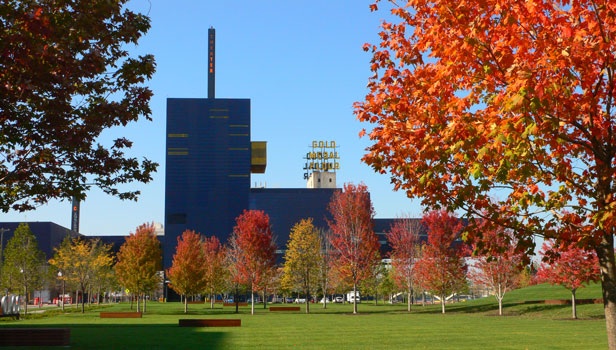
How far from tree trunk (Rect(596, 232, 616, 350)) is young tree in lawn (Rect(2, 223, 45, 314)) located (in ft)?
210

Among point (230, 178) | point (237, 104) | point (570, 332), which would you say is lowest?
point (570, 332)

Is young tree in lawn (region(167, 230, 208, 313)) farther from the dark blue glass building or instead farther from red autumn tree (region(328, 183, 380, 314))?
the dark blue glass building

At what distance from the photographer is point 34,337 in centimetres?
2258

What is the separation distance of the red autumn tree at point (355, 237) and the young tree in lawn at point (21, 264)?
1284 inches

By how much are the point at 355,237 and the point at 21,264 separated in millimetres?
35082

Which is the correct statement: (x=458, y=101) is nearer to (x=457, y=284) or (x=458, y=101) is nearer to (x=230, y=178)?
(x=457, y=284)

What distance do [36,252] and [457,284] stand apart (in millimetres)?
44413

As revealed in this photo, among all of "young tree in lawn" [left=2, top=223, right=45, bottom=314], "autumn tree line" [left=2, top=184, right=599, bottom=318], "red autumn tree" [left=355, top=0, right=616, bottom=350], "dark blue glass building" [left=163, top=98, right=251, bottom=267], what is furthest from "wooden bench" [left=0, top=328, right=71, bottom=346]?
"dark blue glass building" [left=163, top=98, right=251, bottom=267]

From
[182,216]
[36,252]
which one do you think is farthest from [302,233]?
[182,216]

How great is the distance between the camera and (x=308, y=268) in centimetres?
6800

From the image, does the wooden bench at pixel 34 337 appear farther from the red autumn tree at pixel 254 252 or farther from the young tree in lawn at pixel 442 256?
the young tree in lawn at pixel 442 256

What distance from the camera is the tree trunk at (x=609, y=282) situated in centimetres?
1013

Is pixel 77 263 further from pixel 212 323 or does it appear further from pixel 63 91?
pixel 63 91

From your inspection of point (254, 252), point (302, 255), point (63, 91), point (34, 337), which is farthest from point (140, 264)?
point (63, 91)
